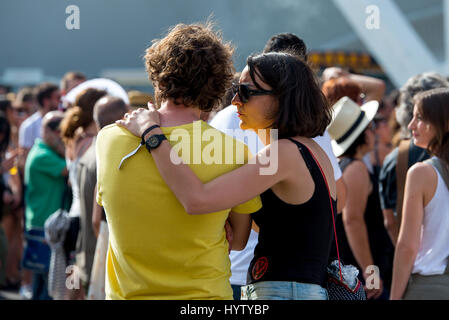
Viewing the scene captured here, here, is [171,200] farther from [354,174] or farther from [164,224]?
[354,174]

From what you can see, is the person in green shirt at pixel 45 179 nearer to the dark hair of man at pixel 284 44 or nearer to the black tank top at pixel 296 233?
the dark hair of man at pixel 284 44

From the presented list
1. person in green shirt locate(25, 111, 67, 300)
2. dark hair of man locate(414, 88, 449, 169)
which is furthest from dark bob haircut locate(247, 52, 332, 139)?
person in green shirt locate(25, 111, 67, 300)

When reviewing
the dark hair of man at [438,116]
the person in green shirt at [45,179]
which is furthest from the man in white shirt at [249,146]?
the person in green shirt at [45,179]

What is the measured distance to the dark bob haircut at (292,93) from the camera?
2109 millimetres

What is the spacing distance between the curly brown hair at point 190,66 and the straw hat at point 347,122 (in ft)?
5.82

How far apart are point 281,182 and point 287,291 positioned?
34cm

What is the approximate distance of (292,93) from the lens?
2121mm

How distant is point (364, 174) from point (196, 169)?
6.98ft

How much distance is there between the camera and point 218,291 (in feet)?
6.53

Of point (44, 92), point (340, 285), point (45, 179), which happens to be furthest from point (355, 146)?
point (44, 92)

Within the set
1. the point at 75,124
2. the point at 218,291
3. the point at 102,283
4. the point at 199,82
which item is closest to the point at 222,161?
the point at 199,82

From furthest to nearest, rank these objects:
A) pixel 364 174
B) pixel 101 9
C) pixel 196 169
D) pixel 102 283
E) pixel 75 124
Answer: pixel 101 9 → pixel 75 124 → pixel 364 174 → pixel 102 283 → pixel 196 169

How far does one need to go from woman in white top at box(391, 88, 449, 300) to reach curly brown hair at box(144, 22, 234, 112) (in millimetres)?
1236

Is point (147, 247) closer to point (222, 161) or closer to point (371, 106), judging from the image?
point (222, 161)
